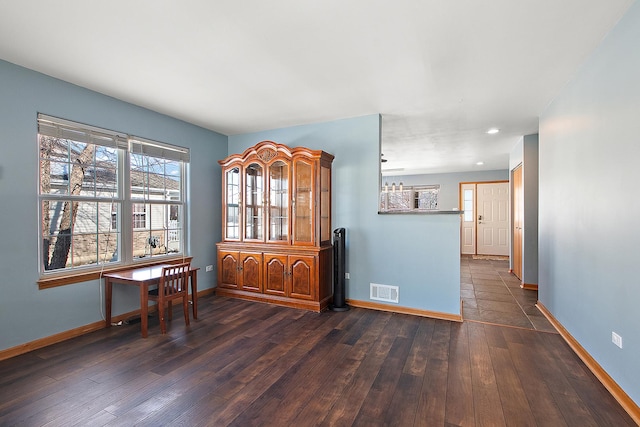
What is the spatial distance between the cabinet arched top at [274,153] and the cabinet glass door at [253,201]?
14 centimetres

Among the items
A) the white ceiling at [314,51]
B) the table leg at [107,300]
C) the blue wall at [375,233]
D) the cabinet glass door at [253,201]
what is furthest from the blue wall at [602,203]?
the table leg at [107,300]

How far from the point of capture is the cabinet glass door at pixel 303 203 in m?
3.97

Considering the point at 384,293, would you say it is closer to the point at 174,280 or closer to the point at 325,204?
the point at 325,204

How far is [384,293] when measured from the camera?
3.90 m

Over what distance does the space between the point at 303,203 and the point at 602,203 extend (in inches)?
115

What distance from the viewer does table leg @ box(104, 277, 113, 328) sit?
3.22m

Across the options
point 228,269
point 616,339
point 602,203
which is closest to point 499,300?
point 616,339

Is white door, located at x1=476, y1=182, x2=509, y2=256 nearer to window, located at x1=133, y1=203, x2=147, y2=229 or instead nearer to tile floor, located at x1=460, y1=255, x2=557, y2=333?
tile floor, located at x1=460, y1=255, x2=557, y2=333

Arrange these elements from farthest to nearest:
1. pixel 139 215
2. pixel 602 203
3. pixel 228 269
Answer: pixel 228 269, pixel 139 215, pixel 602 203

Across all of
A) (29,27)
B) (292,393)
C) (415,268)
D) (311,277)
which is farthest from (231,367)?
(29,27)

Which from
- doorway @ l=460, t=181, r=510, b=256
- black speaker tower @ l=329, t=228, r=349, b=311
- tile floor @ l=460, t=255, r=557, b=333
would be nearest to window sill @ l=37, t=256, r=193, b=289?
black speaker tower @ l=329, t=228, r=349, b=311

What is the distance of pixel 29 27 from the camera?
6.82 ft

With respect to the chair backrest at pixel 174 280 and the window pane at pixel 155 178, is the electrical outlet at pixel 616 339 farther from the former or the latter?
the window pane at pixel 155 178

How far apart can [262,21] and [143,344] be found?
116 inches
